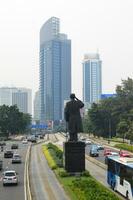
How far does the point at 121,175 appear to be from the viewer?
35.4 m

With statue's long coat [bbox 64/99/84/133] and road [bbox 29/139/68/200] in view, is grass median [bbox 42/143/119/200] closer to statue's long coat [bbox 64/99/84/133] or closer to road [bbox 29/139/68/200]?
road [bbox 29/139/68/200]

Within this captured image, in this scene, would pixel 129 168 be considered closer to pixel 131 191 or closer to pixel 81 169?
pixel 131 191

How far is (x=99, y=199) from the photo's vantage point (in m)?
26.4

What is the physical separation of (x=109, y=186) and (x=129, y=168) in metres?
7.87

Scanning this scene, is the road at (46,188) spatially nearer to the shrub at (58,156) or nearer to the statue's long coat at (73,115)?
the statue's long coat at (73,115)

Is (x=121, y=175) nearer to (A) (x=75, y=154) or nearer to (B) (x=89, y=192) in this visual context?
(B) (x=89, y=192)

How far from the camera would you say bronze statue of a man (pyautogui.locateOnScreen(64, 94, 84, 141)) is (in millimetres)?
44753

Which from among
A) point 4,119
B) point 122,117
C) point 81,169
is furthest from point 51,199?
point 4,119

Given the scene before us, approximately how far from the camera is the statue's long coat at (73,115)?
44.8 meters

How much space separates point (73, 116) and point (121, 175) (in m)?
10.9

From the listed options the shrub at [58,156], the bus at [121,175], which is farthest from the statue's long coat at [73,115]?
the shrub at [58,156]

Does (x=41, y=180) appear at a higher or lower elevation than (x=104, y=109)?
lower

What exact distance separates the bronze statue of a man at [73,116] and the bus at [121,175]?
5.46 metres

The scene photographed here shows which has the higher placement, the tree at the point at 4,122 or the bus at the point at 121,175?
the tree at the point at 4,122
